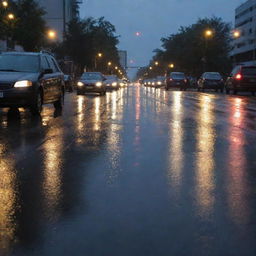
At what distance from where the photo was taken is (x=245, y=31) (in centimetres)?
12500

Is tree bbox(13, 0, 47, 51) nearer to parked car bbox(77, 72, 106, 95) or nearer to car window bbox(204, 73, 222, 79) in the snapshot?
car window bbox(204, 73, 222, 79)

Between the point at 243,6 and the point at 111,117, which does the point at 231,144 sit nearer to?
the point at 111,117

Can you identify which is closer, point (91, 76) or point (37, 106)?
point (37, 106)

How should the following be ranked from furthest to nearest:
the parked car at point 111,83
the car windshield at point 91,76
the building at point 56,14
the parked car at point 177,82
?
the building at point 56,14 < the parked car at point 177,82 < the parked car at point 111,83 < the car windshield at point 91,76

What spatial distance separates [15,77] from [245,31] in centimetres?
11871

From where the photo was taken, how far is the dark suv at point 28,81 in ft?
41.9

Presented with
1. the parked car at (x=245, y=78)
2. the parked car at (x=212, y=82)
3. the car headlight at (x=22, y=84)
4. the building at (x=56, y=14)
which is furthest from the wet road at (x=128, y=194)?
the building at (x=56, y=14)

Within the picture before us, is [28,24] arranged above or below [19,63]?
above

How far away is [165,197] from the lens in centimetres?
502

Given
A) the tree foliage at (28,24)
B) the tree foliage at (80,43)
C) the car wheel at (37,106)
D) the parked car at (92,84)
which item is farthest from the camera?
the tree foliage at (80,43)

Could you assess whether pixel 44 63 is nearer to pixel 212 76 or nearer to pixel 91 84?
pixel 91 84

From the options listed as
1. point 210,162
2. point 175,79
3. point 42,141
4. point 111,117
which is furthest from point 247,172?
point 175,79

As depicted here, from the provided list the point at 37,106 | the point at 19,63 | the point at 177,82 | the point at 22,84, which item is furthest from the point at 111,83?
the point at 22,84

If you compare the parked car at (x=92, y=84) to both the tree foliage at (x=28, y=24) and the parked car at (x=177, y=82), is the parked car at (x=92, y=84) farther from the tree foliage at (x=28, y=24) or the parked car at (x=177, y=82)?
the tree foliage at (x=28, y=24)
